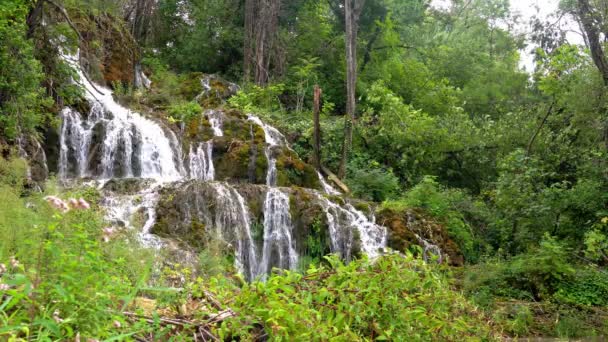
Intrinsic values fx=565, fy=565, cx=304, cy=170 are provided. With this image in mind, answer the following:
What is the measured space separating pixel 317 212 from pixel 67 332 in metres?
10.2

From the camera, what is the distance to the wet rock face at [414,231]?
12.7 meters

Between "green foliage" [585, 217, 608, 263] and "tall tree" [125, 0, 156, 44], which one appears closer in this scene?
"green foliage" [585, 217, 608, 263]

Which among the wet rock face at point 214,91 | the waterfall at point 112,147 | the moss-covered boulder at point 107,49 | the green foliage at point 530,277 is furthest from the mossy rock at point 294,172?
the moss-covered boulder at point 107,49

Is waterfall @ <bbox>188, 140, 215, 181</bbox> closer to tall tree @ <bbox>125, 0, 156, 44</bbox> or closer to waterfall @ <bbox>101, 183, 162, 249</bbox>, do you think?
waterfall @ <bbox>101, 183, 162, 249</bbox>

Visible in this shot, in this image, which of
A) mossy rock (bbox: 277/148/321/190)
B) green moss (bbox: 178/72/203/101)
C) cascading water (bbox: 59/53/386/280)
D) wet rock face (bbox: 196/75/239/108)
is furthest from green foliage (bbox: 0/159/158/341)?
green moss (bbox: 178/72/203/101)

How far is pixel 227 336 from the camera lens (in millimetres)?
3047

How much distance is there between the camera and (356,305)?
3.46 metres

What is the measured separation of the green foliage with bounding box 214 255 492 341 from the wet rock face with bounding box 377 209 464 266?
28.3ft

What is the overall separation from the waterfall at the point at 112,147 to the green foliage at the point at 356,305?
1081 centimetres

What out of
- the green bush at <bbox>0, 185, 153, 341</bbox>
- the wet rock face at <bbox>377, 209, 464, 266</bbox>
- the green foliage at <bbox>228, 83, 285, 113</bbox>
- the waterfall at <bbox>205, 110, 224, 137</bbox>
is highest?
the green foliage at <bbox>228, 83, 285, 113</bbox>

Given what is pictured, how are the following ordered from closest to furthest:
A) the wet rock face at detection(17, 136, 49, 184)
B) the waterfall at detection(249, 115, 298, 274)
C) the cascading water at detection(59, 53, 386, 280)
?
1. the cascading water at detection(59, 53, 386, 280)
2. the wet rock face at detection(17, 136, 49, 184)
3. the waterfall at detection(249, 115, 298, 274)

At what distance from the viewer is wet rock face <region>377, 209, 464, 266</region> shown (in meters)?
12.7

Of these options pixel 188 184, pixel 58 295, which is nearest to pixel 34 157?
pixel 188 184

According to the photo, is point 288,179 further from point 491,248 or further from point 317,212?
point 491,248
